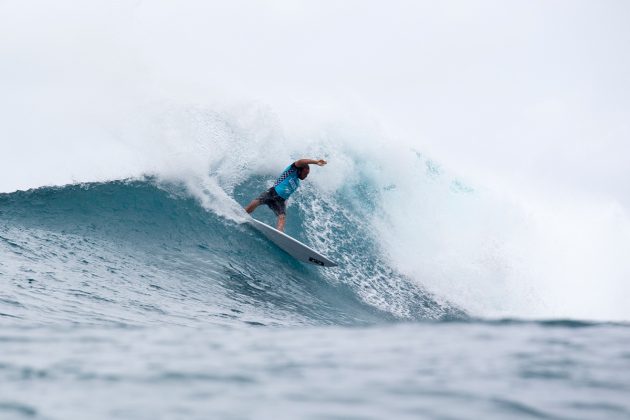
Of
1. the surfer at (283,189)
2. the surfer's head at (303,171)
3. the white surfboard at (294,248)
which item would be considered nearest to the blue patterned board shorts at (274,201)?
the surfer at (283,189)

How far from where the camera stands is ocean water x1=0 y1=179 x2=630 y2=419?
3297mm

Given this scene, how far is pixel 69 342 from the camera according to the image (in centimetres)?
450

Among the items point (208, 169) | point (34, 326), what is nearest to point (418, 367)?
point (34, 326)

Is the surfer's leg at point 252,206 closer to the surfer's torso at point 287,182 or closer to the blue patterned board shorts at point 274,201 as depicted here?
the blue patterned board shorts at point 274,201

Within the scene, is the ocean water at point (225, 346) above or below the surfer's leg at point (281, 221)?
below

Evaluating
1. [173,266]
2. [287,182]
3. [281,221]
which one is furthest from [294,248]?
[173,266]

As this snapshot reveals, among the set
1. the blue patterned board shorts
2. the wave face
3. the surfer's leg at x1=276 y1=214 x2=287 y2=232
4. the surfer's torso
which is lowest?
the wave face

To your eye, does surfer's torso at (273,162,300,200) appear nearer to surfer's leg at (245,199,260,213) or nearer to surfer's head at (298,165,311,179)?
surfer's head at (298,165,311,179)

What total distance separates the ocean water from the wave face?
39mm

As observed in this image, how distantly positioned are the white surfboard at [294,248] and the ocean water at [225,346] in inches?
16.8

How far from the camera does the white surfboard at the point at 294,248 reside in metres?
10.9

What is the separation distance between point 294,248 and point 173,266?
6.75ft

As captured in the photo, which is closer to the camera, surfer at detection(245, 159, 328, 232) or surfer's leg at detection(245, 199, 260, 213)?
surfer at detection(245, 159, 328, 232)

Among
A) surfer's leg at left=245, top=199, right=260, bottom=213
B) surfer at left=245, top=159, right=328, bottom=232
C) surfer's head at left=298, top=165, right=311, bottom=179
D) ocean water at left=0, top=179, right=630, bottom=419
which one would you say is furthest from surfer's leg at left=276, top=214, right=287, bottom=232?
ocean water at left=0, top=179, right=630, bottom=419
